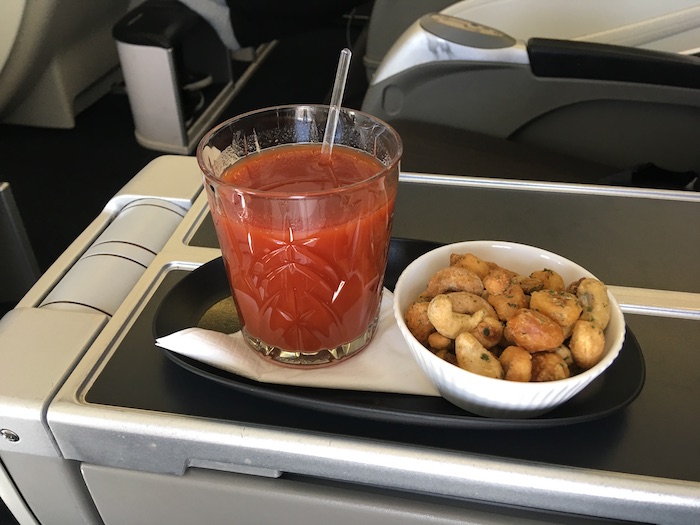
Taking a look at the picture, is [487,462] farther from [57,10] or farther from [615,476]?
[57,10]

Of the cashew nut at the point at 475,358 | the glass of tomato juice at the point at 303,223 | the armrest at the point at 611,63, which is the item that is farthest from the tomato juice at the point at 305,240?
the armrest at the point at 611,63

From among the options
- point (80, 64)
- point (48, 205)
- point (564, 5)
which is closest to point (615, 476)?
point (564, 5)

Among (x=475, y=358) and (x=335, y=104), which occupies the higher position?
(x=335, y=104)

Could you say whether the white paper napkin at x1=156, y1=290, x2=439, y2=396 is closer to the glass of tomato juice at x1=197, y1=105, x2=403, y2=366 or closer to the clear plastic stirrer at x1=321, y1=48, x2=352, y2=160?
the glass of tomato juice at x1=197, y1=105, x2=403, y2=366

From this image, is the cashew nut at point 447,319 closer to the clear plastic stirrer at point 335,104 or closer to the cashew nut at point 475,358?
the cashew nut at point 475,358

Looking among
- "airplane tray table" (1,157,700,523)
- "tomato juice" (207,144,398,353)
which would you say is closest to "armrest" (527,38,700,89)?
"airplane tray table" (1,157,700,523)

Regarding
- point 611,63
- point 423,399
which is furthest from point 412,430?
point 611,63

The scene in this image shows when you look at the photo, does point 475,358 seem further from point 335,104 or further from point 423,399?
point 335,104
